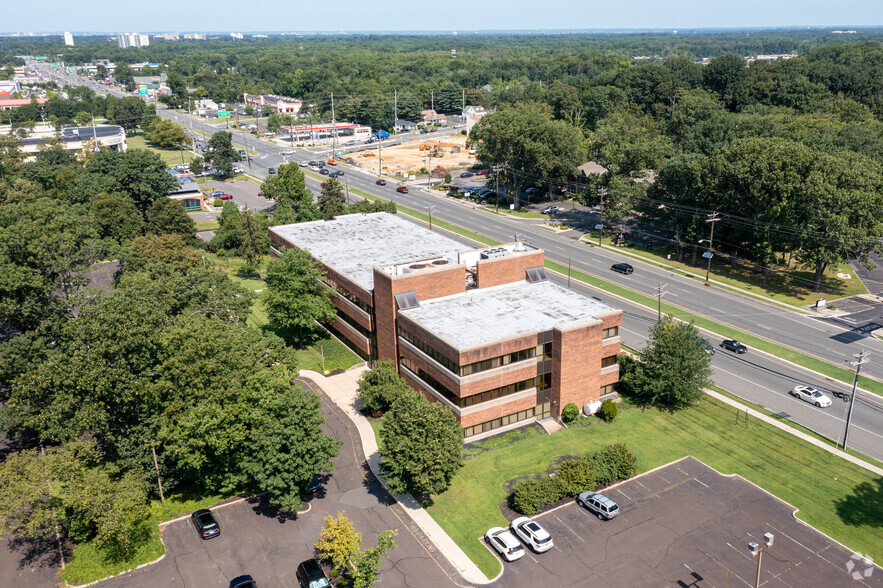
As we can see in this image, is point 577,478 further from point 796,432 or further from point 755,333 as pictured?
point 755,333

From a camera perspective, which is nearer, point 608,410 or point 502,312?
point 608,410

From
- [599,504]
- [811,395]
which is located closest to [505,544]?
[599,504]

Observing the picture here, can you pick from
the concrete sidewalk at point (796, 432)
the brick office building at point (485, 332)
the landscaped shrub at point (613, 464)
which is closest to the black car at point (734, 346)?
the concrete sidewalk at point (796, 432)

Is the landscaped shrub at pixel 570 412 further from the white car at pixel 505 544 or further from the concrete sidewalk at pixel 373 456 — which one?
the concrete sidewalk at pixel 373 456

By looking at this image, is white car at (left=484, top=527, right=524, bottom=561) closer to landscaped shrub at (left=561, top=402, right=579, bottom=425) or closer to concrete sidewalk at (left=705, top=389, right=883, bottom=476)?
landscaped shrub at (left=561, top=402, right=579, bottom=425)

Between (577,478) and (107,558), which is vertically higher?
(577,478)

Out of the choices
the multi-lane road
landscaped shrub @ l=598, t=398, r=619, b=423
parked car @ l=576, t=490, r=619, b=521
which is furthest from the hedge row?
the multi-lane road

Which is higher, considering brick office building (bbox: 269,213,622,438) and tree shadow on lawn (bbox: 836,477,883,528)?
brick office building (bbox: 269,213,622,438)
